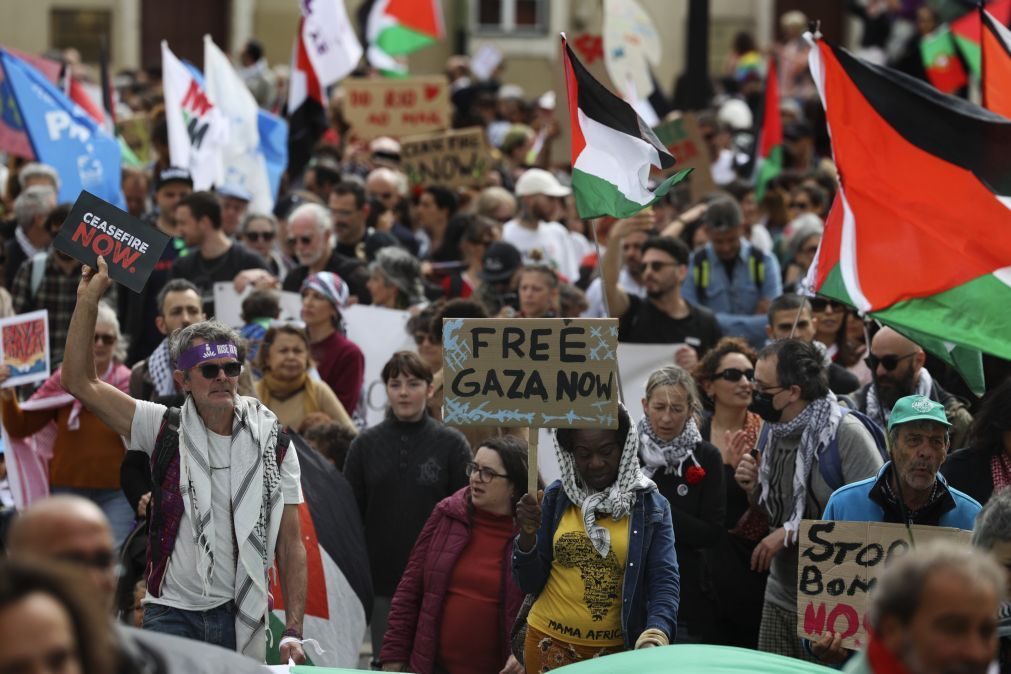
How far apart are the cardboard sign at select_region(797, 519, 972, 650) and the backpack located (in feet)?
15.4

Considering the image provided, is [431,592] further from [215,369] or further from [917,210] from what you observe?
[917,210]

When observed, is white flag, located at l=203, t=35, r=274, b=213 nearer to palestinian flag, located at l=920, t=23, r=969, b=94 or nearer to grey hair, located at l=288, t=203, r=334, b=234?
grey hair, located at l=288, t=203, r=334, b=234

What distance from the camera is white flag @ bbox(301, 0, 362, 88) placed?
14836 millimetres

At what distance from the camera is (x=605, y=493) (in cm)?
632

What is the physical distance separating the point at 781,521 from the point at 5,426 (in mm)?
3664

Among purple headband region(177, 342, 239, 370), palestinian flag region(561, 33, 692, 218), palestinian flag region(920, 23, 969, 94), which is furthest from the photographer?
palestinian flag region(920, 23, 969, 94)

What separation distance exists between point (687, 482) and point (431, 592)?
1.12 metres

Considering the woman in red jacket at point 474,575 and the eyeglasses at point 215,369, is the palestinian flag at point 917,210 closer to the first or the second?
the woman in red jacket at point 474,575

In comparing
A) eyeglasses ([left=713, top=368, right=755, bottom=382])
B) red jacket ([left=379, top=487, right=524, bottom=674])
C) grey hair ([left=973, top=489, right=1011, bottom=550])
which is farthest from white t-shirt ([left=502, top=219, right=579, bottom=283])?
grey hair ([left=973, top=489, right=1011, bottom=550])

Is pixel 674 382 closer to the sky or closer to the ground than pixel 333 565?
closer to the sky

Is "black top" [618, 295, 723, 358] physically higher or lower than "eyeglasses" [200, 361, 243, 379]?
lower

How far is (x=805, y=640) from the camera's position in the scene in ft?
22.6

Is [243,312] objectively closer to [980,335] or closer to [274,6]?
[980,335]

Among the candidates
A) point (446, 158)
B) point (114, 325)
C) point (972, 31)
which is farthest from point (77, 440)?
point (972, 31)
